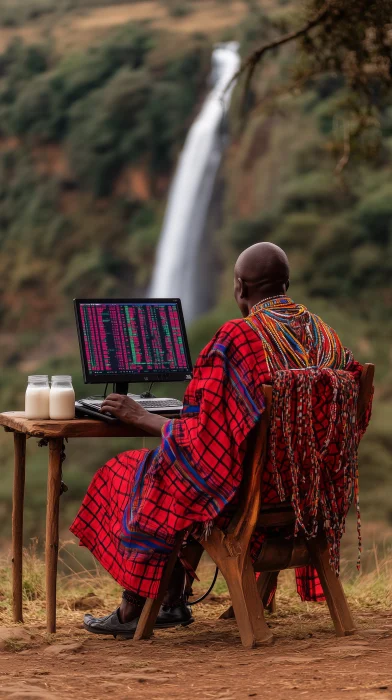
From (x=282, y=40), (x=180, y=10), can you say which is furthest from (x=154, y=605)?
(x=180, y=10)

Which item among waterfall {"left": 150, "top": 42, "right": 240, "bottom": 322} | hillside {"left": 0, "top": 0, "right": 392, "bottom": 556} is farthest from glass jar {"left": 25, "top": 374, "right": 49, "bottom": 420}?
waterfall {"left": 150, "top": 42, "right": 240, "bottom": 322}

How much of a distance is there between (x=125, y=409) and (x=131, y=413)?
3 centimetres

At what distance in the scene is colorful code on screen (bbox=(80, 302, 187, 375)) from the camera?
13.2 feet

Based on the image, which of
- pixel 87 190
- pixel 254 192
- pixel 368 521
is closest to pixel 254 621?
pixel 368 521

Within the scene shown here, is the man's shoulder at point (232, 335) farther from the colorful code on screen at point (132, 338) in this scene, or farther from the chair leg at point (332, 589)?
the chair leg at point (332, 589)

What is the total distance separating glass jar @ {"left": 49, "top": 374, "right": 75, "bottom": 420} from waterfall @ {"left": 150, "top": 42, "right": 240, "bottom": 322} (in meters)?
20.8

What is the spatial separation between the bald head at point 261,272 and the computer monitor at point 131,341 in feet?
1.63

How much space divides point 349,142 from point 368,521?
34.2 feet

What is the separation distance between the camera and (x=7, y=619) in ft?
14.0

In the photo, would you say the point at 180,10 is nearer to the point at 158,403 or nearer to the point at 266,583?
the point at 158,403

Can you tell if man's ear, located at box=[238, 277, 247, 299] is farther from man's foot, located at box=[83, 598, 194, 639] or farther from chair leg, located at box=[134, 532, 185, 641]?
man's foot, located at box=[83, 598, 194, 639]

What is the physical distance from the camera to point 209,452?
11.4 feet

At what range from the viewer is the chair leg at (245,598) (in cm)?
353

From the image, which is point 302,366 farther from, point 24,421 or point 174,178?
point 174,178
